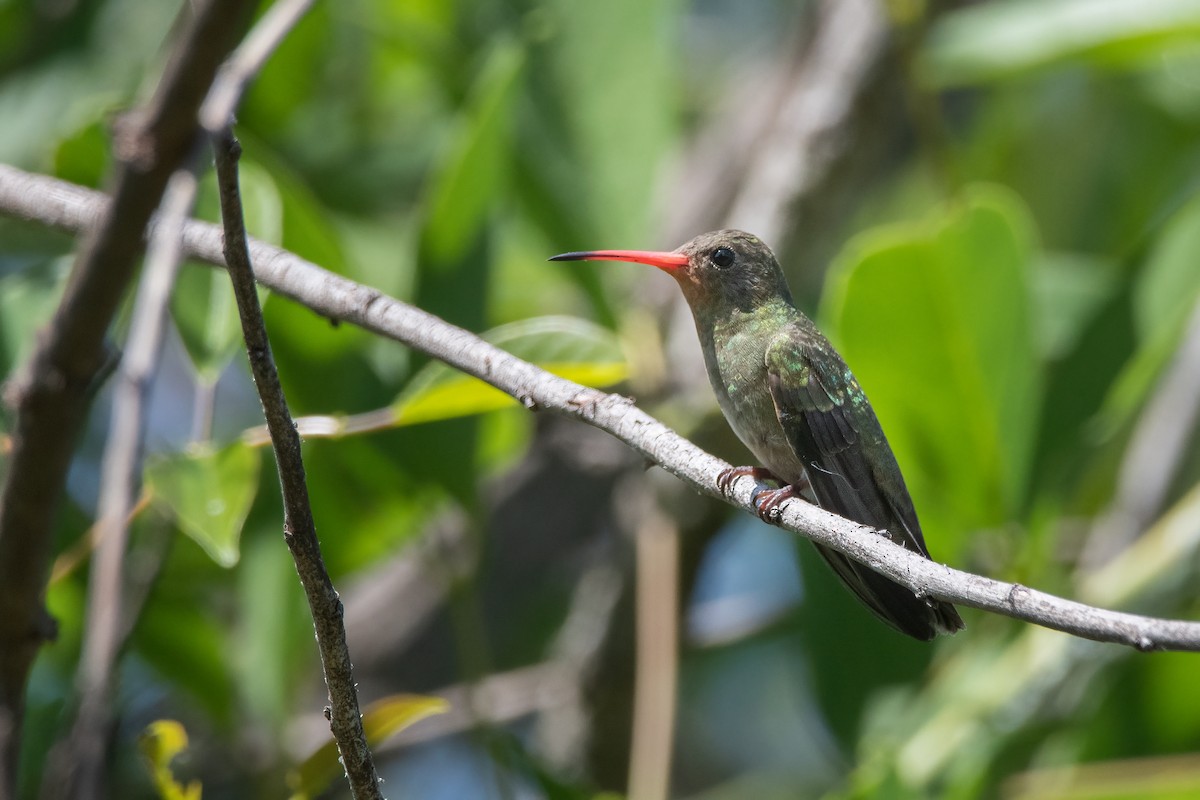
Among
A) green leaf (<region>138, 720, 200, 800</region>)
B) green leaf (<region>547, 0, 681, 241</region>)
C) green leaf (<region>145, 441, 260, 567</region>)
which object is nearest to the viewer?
green leaf (<region>138, 720, 200, 800</region>)

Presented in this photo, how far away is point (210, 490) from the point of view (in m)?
1.91

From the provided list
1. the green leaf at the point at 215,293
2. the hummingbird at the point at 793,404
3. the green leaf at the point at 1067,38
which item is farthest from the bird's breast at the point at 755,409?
the green leaf at the point at 1067,38

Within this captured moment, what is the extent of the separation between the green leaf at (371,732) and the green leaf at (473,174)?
35.7 inches

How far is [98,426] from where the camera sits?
3.50m

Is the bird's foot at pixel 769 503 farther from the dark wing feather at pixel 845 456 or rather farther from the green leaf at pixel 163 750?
the green leaf at pixel 163 750

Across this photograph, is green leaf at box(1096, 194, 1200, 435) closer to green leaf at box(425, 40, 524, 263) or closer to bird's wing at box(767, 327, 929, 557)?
bird's wing at box(767, 327, 929, 557)

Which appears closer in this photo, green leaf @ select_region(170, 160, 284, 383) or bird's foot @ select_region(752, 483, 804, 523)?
bird's foot @ select_region(752, 483, 804, 523)

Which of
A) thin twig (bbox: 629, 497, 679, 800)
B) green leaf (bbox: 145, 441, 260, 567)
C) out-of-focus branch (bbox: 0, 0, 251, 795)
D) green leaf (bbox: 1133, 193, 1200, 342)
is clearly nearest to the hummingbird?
thin twig (bbox: 629, 497, 679, 800)

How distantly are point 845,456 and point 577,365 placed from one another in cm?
63

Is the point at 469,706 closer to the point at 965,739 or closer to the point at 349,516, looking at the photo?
the point at 349,516

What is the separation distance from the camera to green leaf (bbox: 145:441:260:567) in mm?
1857

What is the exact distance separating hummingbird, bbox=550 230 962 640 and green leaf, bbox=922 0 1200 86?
860mm

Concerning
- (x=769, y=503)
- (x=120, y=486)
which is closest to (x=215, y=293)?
(x=769, y=503)

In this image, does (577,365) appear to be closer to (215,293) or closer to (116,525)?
(215,293)
